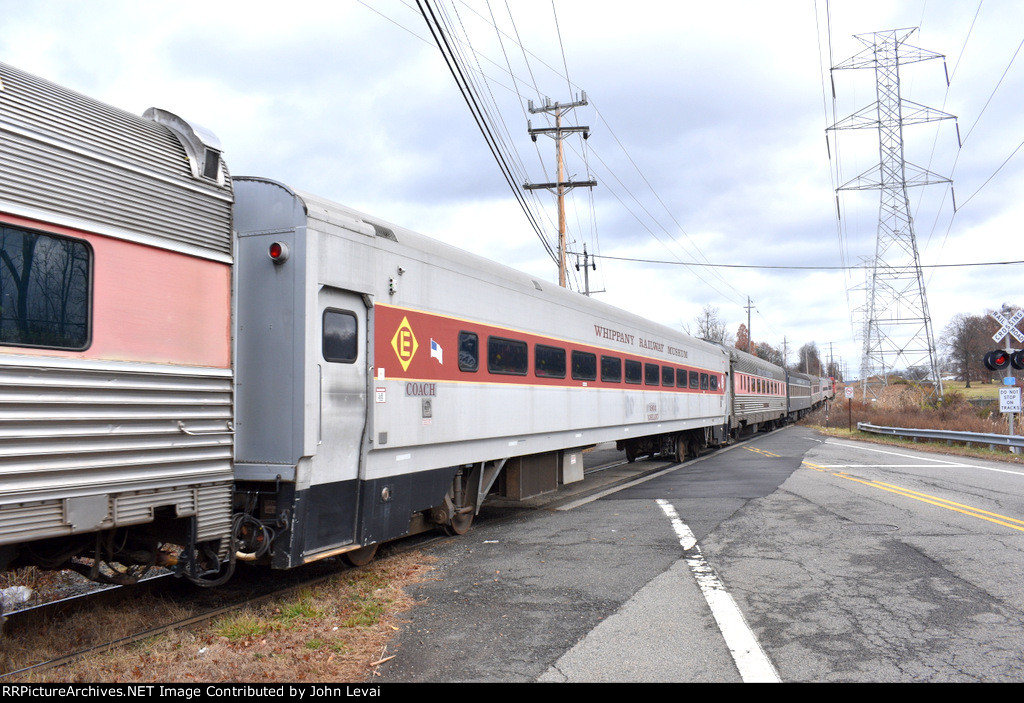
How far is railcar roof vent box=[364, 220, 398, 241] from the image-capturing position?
6793 mm

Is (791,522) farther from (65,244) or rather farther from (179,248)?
(65,244)

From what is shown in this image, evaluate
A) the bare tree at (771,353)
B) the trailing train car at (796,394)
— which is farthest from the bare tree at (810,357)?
the trailing train car at (796,394)

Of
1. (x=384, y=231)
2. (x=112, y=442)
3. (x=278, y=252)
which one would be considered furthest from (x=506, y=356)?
(x=112, y=442)

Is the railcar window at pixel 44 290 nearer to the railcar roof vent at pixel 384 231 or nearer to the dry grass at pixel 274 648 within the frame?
the dry grass at pixel 274 648

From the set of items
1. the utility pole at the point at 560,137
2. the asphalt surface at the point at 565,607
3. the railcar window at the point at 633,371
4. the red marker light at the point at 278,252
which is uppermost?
the utility pole at the point at 560,137

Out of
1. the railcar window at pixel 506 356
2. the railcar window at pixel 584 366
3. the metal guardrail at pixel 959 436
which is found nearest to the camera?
the railcar window at pixel 506 356

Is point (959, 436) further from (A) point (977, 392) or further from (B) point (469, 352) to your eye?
(A) point (977, 392)

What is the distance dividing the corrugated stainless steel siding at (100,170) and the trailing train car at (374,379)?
664mm

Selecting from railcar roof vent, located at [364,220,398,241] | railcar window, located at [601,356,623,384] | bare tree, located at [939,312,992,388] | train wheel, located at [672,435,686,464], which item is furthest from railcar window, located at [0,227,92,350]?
bare tree, located at [939,312,992,388]

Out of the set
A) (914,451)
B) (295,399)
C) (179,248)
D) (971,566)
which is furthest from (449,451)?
(914,451)

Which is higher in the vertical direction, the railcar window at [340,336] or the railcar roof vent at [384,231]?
the railcar roof vent at [384,231]

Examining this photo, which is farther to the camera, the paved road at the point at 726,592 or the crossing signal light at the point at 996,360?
the crossing signal light at the point at 996,360

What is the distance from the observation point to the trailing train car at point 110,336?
13.0 feet

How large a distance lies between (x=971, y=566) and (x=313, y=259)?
6.71 metres
